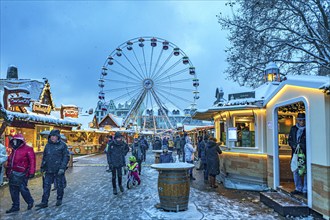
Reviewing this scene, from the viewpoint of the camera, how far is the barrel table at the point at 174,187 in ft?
19.2

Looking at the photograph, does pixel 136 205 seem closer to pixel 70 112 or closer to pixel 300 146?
pixel 300 146

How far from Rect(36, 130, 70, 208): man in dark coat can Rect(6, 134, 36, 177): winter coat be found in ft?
1.00

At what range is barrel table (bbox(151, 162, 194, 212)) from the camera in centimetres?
585

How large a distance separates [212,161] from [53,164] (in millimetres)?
4832

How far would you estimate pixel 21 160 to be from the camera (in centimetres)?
629

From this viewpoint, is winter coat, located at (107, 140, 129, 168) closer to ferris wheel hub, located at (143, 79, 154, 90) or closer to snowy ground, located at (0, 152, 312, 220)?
snowy ground, located at (0, 152, 312, 220)

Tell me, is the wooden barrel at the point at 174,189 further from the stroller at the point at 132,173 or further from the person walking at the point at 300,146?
the stroller at the point at 132,173

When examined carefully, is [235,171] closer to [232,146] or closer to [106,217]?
[232,146]

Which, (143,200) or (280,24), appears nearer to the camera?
(143,200)

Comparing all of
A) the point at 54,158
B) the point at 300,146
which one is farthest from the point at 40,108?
the point at 300,146

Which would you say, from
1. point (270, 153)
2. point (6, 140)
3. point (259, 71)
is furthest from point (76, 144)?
point (270, 153)

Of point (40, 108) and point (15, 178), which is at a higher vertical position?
point (40, 108)

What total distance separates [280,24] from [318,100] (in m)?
10.3

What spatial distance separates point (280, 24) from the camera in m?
14.5
